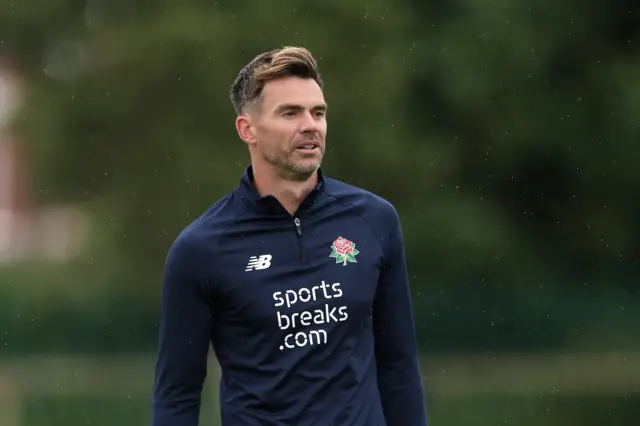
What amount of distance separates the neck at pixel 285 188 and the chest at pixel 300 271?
0.17ft

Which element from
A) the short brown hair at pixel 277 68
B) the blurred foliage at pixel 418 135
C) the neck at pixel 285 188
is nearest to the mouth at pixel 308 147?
the neck at pixel 285 188

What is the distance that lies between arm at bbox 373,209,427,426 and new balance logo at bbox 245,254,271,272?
0.33 m

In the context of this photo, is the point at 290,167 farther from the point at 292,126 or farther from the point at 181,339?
the point at 181,339

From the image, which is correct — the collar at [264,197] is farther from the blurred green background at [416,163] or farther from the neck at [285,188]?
the blurred green background at [416,163]

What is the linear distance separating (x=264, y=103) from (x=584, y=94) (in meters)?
13.0

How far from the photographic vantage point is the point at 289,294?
368 cm

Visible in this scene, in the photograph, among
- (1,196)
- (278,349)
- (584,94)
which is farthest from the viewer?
(1,196)

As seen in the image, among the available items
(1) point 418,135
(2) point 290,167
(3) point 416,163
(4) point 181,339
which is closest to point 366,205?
(2) point 290,167

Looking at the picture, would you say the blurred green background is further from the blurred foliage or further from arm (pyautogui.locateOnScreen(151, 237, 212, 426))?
arm (pyautogui.locateOnScreen(151, 237, 212, 426))

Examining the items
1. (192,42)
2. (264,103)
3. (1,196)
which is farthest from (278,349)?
(1,196)

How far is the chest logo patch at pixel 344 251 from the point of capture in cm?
375

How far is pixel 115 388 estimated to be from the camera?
17.0m

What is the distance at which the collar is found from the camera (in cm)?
378

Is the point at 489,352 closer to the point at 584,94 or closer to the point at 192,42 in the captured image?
the point at 584,94
